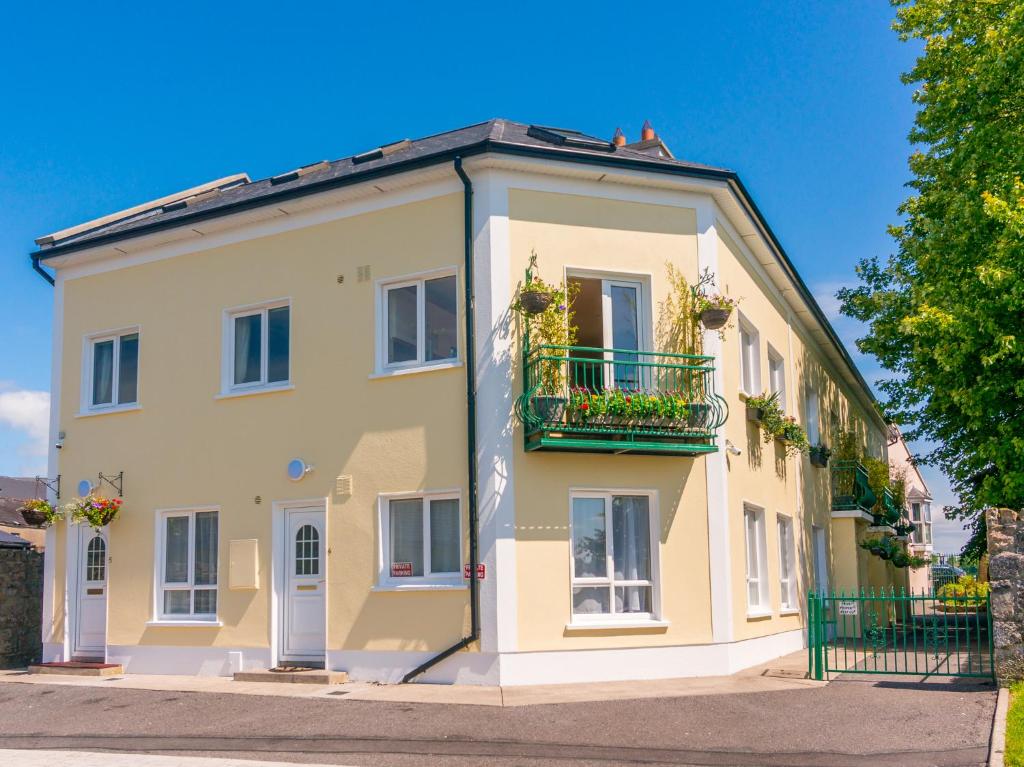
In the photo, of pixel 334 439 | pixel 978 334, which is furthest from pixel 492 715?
pixel 978 334

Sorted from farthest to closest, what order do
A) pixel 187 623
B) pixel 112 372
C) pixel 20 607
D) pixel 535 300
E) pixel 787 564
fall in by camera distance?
1. pixel 787 564
2. pixel 20 607
3. pixel 112 372
4. pixel 187 623
5. pixel 535 300

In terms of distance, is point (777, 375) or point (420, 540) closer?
point (420, 540)

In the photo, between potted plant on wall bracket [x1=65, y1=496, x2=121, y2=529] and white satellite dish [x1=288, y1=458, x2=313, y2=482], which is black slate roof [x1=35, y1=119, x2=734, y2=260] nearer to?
white satellite dish [x1=288, y1=458, x2=313, y2=482]

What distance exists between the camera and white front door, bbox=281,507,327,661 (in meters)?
14.0

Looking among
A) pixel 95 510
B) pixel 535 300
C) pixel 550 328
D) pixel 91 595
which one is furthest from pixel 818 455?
pixel 91 595

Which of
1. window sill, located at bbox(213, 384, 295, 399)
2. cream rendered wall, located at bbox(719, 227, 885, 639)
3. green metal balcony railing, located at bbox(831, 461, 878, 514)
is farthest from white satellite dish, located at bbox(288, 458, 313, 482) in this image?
green metal balcony railing, located at bbox(831, 461, 878, 514)

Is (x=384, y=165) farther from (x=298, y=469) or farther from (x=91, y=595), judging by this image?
(x=91, y=595)

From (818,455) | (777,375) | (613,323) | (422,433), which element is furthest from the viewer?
→ (818,455)

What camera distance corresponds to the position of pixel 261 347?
15258mm

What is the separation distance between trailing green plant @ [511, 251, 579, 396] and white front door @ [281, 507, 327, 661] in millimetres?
3928

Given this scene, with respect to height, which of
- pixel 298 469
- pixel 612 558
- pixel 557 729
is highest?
pixel 298 469

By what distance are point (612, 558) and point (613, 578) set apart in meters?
0.26

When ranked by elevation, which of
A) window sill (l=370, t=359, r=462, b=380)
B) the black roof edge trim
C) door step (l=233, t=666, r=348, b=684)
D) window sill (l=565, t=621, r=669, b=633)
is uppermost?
the black roof edge trim

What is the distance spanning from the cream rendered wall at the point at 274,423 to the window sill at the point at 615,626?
141 centimetres
